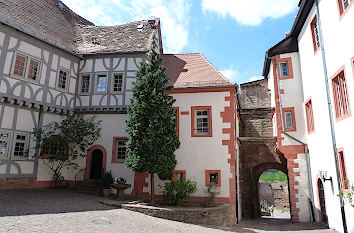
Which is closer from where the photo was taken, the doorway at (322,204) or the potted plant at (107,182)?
the doorway at (322,204)

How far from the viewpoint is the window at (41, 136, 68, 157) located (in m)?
12.9

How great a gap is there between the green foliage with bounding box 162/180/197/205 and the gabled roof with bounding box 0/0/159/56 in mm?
7778

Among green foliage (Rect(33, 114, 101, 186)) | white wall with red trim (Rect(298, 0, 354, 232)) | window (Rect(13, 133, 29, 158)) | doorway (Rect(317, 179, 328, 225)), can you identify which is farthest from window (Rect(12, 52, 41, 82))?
doorway (Rect(317, 179, 328, 225))

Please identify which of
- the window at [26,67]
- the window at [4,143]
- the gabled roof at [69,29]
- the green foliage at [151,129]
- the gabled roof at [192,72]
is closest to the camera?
the green foliage at [151,129]

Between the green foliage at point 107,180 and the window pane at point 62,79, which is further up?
the window pane at point 62,79

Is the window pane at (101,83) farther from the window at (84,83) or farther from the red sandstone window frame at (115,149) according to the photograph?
the red sandstone window frame at (115,149)

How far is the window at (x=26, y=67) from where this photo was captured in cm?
1241

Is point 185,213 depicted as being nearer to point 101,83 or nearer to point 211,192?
point 211,192

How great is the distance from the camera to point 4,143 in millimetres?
11766

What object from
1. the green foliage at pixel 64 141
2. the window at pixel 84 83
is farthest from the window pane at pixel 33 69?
the window at pixel 84 83

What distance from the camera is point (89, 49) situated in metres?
15.9

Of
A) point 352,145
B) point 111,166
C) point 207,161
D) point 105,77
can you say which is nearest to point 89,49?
point 105,77

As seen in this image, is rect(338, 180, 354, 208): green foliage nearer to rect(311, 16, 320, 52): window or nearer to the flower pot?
rect(311, 16, 320, 52): window

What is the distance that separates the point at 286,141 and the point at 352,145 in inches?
227
